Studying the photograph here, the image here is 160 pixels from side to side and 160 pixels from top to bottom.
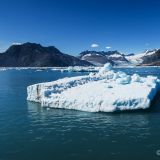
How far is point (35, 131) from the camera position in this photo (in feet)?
82.4

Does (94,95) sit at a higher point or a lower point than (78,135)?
higher

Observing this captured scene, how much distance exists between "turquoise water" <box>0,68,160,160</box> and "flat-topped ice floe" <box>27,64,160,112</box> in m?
0.94

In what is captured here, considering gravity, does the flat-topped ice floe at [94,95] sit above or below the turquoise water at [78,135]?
above

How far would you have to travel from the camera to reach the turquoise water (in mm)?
19609

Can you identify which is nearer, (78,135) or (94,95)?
(78,135)

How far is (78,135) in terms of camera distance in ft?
77.7

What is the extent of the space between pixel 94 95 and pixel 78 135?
393 inches

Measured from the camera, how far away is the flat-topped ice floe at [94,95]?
3094cm

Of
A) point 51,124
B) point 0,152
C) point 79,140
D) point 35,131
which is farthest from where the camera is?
point 51,124

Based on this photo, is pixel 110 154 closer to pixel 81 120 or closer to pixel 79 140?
pixel 79 140

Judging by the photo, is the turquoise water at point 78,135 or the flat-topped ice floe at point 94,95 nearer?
the turquoise water at point 78,135

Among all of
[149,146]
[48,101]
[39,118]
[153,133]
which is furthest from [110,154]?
[48,101]

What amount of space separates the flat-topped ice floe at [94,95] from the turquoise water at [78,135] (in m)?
0.94

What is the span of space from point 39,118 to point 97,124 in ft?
21.0
